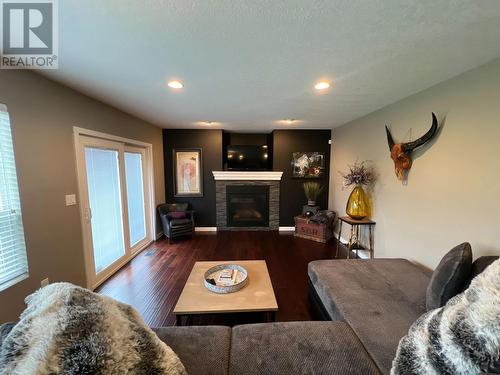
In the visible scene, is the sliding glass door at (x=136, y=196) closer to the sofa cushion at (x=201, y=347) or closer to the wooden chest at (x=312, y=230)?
the sofa cushion at (x=201, y=347)

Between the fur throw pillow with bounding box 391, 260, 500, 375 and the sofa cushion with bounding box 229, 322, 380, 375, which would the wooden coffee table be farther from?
the fur throw pillow with bounding box 391, 260, 500, 375

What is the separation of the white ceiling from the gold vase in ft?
4.55

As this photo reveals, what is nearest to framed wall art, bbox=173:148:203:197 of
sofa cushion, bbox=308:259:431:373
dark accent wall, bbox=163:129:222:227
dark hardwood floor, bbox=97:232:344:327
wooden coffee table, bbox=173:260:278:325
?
dark accent wall, bbox=163:129:222:227

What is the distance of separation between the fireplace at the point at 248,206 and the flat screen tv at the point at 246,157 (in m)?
0.48

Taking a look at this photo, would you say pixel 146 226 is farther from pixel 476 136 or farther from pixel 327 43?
pixel 476 136

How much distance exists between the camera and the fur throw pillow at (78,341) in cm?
Answer: 63

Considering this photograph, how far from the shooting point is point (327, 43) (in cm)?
144

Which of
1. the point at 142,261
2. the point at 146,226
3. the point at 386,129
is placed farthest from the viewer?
the point at 146,226

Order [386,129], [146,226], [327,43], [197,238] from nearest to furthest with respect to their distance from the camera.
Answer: [327,43], [386,129], [146,226], [197,238]

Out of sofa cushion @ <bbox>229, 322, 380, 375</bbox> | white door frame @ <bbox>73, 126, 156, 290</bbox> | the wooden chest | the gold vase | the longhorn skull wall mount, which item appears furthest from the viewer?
the wooden chest

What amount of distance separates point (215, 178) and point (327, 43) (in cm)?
380

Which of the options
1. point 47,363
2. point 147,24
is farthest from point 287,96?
point 47,363

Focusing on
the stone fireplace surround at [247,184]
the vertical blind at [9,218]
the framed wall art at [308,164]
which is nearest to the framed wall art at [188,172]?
the stone fireplace surround at [247,184]

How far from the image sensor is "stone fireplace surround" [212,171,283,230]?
16.1 feet
